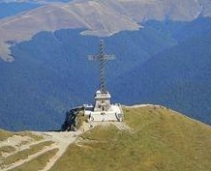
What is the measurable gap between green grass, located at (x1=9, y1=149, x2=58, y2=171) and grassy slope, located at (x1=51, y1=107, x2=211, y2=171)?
7.98 ft

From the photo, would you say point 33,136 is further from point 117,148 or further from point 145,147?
point 145,147

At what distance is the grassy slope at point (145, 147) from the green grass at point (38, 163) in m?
2.43

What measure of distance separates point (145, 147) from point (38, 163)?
20.4 metres

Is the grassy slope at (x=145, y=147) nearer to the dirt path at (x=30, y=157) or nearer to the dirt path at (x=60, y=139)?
the dirt path at (x=60, y=139)

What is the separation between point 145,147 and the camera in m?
128

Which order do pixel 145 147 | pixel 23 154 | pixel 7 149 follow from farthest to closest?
pixel 145 147
pixel 7 149
pixel 23 154

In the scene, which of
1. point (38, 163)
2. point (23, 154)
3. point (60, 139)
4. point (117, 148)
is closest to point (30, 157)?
point (23, 154)

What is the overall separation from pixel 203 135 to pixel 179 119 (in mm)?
8366

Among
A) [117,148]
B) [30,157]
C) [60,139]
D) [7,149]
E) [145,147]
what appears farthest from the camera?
[60,139]

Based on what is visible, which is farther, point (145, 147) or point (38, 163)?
point (145, 147)

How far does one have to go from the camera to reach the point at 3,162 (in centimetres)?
12000

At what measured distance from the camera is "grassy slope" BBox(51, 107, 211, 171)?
12244cm

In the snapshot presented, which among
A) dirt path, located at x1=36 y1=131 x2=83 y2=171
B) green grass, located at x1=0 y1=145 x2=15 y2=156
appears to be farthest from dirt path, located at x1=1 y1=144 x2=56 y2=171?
green grass, located at x1=0 y1=145 x2=15 y2=156

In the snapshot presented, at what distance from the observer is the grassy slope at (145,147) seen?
402ft
